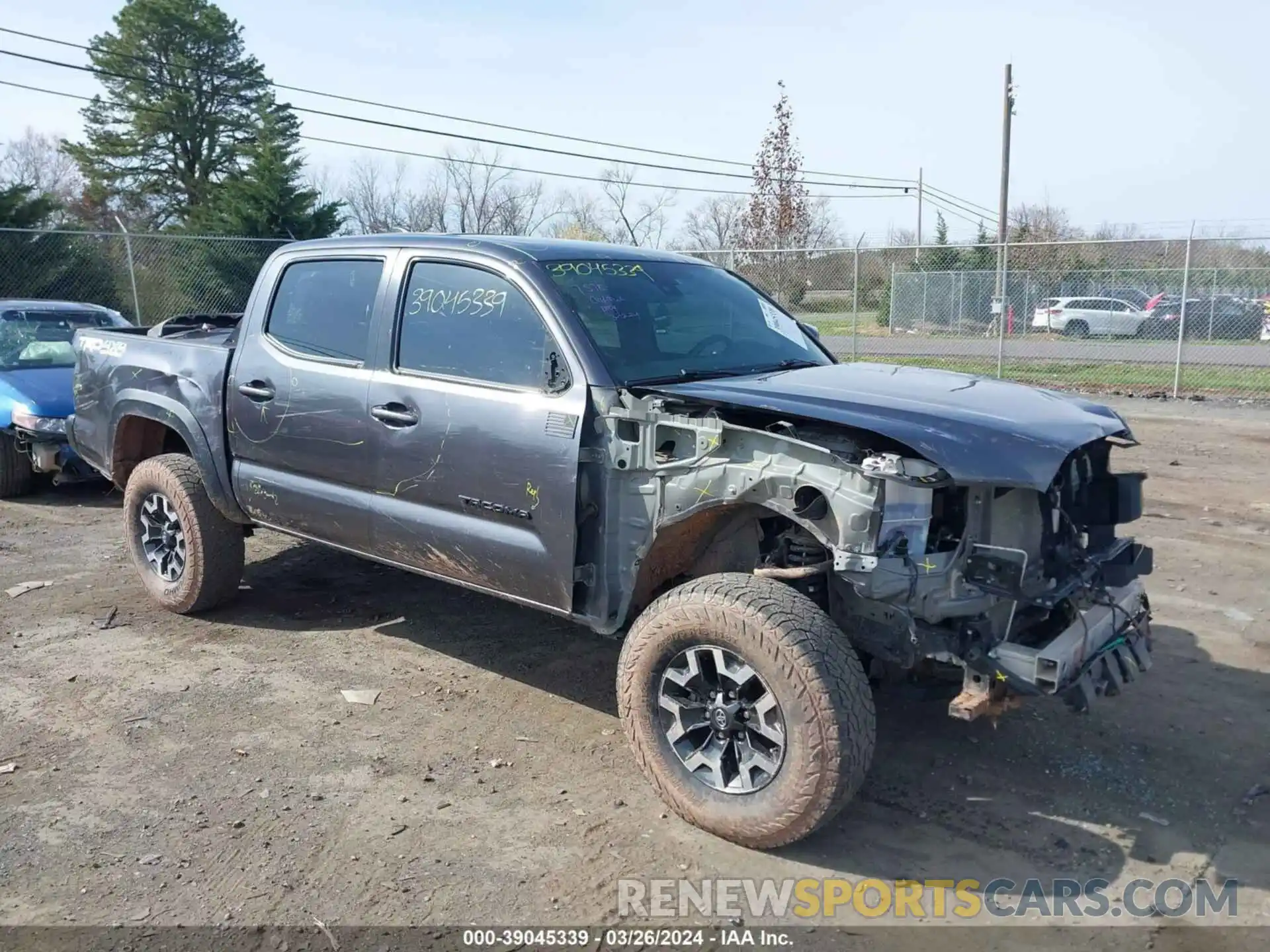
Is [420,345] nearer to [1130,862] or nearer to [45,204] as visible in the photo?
[1130,862]

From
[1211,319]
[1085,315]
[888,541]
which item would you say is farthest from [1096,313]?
[888,541]

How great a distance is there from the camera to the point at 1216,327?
15.9 m

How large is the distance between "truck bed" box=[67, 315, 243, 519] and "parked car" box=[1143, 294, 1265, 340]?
1445 centimetres

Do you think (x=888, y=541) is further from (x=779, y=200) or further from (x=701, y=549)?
(x=779, y=200)

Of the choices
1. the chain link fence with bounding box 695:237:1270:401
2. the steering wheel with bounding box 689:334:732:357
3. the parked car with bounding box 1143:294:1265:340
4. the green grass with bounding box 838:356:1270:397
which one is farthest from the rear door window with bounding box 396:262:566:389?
the parked car with bounding box 1143:294:1265:340

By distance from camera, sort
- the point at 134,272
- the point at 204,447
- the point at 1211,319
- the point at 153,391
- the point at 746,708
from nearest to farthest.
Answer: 1. the point at 746,708
2. the point at 204,447
3. the point at 153,391
4. the point at 1211,319
5. the point at 134,272

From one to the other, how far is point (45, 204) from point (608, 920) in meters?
23.3

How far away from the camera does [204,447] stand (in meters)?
5.20

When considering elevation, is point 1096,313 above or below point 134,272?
below

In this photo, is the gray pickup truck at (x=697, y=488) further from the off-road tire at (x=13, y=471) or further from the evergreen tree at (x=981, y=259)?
the evergreen tree at (x=981, y=259)

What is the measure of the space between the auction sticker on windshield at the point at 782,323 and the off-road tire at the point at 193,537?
9.81ft

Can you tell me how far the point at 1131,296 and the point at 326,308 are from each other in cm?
1604

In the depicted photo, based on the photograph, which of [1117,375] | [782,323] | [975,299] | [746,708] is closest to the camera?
[746,708]

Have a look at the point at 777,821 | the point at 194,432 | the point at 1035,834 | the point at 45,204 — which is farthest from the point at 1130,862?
the point at 45,204
